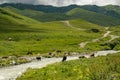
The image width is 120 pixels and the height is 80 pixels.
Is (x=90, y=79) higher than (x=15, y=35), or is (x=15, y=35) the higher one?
(x=90, y=79)

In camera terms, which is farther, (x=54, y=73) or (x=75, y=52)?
(x=75, y=52)

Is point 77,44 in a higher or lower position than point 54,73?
lower

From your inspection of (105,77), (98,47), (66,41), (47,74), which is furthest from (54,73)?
(66,41)

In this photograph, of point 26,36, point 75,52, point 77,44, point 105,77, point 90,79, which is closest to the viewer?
point 105,77

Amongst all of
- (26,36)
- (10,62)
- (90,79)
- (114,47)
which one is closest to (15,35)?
(26,36)

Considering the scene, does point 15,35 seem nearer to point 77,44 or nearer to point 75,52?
point 77,44

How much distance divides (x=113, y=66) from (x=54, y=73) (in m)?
9.81

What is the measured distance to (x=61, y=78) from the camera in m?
44.1

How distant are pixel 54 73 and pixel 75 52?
213ft

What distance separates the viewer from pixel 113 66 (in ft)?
137

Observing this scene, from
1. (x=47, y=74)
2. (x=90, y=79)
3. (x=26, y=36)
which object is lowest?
(x=26, y=36)

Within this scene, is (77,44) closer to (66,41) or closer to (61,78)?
(66,41)

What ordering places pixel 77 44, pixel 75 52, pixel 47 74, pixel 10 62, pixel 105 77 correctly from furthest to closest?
pixel 77 44 → pixel 75 52 → pixel 10 62 → pixel 47 74 → pixel 105 77

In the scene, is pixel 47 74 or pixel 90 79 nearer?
pixel 90 79
